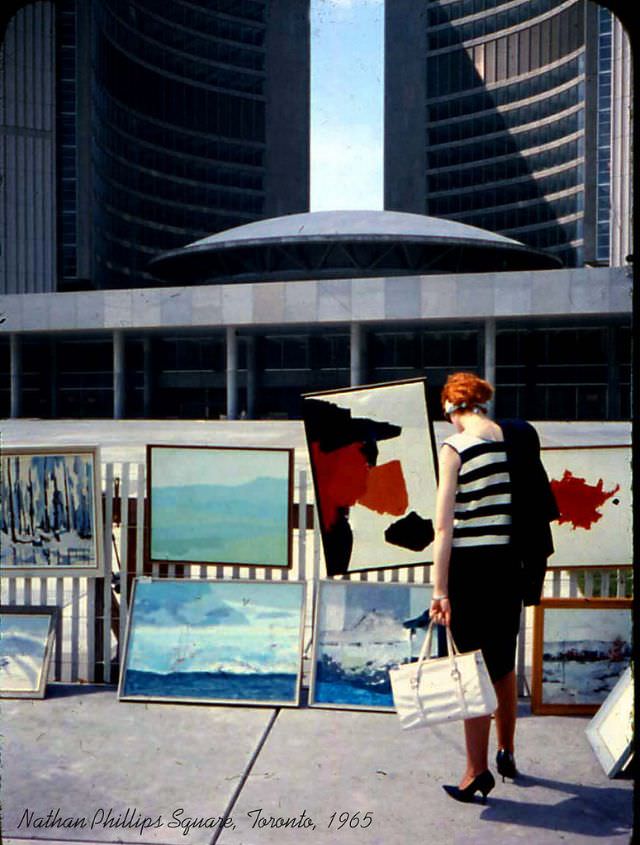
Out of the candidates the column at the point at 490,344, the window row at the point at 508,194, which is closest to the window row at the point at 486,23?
the window row at the point at 508,194

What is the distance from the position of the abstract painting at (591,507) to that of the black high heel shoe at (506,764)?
161cm

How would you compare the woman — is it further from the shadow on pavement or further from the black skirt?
the shadow on pavement

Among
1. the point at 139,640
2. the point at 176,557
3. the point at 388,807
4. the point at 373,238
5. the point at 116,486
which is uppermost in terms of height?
the point at 373,238

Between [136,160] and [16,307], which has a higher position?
[136,160]

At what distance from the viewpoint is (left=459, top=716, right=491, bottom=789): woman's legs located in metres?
4.08

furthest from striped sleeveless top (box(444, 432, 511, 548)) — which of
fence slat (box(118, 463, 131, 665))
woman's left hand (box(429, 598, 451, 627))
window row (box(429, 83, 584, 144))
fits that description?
window row (box(429, 83, 584, 144))

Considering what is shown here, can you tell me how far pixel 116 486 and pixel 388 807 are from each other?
3.07 metres

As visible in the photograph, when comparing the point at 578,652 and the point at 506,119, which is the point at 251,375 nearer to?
the point at 578,652

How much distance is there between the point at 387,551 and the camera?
555 centimetres

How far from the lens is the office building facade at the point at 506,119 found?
76.1 m

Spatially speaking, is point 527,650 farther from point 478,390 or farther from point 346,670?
point 478,390

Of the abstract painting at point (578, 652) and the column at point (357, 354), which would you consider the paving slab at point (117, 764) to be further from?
the column at point (357, 354)

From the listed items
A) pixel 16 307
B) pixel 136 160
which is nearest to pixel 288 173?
pixel 136 160

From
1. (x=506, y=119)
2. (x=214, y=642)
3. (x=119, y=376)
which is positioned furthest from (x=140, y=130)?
(x=214, y=642)
